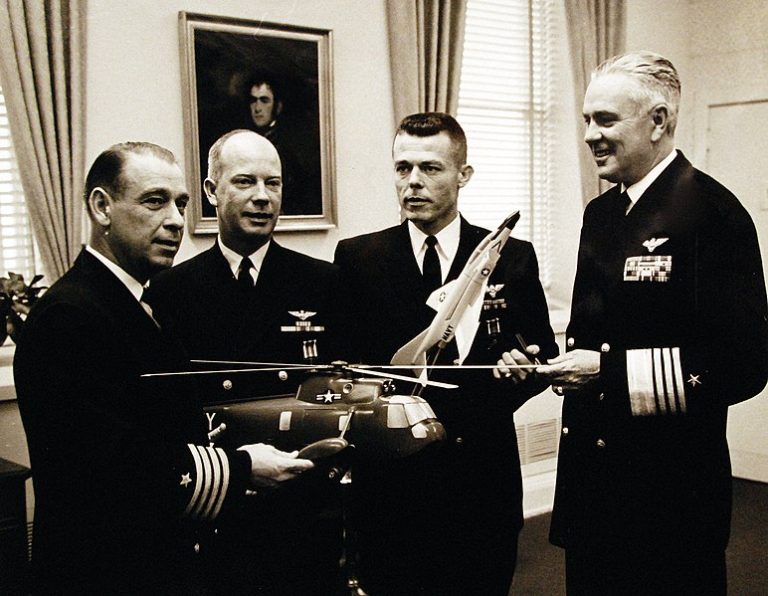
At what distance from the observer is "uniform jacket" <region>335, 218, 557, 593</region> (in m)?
2.17

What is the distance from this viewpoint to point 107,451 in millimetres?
1504

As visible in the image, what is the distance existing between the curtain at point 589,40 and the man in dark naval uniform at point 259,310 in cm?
285

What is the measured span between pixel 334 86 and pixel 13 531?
7.19ft

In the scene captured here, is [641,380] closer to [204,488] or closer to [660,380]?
[660,380]

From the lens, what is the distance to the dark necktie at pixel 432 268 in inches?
86.7

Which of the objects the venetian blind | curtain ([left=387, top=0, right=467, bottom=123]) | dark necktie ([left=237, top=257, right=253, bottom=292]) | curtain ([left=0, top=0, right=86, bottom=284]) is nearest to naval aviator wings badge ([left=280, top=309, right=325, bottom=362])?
dark necktie ([left=237, top=257, right=253, bottom=292])

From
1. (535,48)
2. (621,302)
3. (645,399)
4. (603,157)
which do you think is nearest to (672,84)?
(603,157)

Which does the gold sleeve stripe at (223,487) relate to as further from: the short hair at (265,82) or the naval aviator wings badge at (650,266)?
the short hair at (265,82)

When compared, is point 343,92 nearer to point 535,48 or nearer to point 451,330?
point 535,48

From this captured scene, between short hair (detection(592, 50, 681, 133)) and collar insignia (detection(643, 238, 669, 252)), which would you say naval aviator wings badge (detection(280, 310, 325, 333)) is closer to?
collar insignia (detection(643, 238, 669, 252))

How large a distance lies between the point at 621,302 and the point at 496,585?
0.80 meters

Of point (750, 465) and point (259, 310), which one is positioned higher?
point (259, 310)

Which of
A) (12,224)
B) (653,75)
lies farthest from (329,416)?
(12,224)

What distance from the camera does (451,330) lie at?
1982 mm
